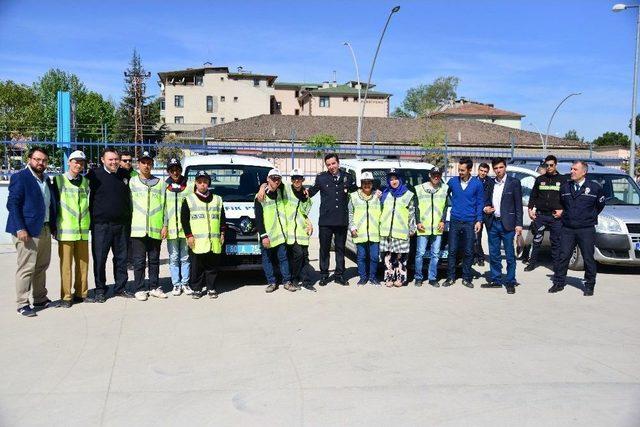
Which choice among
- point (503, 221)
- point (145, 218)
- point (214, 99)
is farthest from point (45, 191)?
point (214, 99)

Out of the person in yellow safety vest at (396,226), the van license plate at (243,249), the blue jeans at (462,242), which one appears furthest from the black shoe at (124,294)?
the blue jeans at (462,242)

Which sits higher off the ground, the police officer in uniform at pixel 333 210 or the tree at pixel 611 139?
the tree at pixel 611 139

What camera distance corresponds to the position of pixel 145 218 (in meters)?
7.66

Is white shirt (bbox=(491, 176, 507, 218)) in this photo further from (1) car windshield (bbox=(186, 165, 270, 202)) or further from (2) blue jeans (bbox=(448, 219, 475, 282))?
(1) car windshield (bbox=(186, 165, 270, 202))

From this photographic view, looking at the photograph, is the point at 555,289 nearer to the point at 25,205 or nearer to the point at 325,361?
the point at 325,361

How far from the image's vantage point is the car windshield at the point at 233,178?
30.9 ft

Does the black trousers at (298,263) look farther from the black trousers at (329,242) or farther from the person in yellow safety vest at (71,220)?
the person in yellow safety vest at (71,220)

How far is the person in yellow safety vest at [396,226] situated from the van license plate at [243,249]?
1864 mm

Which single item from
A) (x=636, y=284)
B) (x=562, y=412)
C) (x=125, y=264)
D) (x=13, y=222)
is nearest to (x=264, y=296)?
(x=125, y=264)

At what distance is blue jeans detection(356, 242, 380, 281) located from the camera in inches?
348

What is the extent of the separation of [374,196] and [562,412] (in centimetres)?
480

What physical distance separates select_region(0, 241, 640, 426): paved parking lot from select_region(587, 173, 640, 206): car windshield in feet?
11.6

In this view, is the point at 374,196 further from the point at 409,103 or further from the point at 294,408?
the point at 409,103

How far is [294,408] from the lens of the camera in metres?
4.40
